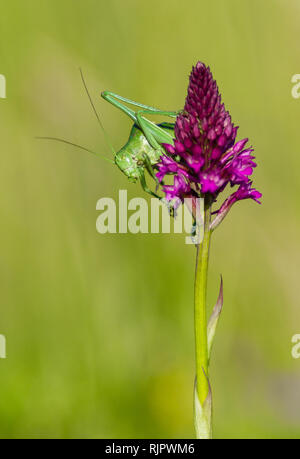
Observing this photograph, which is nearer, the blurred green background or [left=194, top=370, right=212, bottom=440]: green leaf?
[left=194, top=370, right=212, bottom=440]: green leaf

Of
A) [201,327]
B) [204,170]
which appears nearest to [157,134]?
[204,170]

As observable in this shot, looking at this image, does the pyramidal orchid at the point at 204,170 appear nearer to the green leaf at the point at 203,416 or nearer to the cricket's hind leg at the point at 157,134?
the green leaf at the point at 203,416

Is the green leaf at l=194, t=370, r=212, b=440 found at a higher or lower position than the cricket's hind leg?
lower

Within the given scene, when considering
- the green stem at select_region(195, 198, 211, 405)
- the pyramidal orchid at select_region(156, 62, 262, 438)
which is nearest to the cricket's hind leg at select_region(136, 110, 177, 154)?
the pyramidal orchid at select_region(156, 62, 262, 438)

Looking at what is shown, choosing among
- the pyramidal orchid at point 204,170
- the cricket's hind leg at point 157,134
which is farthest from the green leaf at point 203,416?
the cricket's hind leg at point 157,134

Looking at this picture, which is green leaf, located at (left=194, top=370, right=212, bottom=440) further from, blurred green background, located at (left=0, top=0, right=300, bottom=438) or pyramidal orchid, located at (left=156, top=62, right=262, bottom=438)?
blurred green background, located at (left=0, top=0, right=300, bottom=438)

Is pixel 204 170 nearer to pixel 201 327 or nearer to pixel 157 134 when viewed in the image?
pixel 201 327
